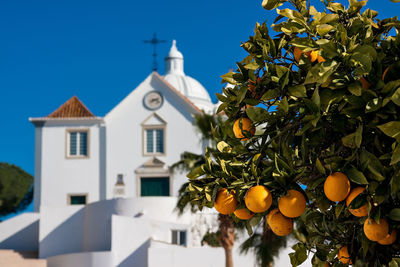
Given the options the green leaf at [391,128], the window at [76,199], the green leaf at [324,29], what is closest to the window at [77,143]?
the window at [76,199]

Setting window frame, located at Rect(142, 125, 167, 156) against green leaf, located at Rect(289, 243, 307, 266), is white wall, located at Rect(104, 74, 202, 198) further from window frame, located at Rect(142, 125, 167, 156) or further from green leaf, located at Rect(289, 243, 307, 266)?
green leaf, located at Rect(289, 243, 307, 266)

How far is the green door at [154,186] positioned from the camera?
3716 cm

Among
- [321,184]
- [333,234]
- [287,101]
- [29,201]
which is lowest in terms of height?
[29,201]

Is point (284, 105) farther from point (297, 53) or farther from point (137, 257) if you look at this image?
point (137, 257)

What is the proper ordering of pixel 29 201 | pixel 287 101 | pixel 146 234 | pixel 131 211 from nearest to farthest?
pixel 287 101
pixel 146 234
pixel 131 211
pixel 29 201

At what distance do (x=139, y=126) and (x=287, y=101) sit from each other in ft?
113

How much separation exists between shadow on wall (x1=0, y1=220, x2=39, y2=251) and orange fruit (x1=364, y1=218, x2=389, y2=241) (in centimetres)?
3259

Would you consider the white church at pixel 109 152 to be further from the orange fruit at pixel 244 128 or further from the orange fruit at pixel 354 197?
the orange fruit at pixel 354 197

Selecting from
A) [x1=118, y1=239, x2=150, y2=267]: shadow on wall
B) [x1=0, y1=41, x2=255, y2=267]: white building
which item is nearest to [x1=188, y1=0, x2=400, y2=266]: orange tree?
[x1=118, y1=239, x2=150, y2=267]: shadow on wall

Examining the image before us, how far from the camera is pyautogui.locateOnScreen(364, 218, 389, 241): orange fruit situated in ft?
11.5

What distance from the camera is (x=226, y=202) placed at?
3.88m

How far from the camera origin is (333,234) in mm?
4309

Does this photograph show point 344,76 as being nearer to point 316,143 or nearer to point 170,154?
point 316,143

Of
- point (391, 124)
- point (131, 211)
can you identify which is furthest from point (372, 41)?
point (131, 211)
